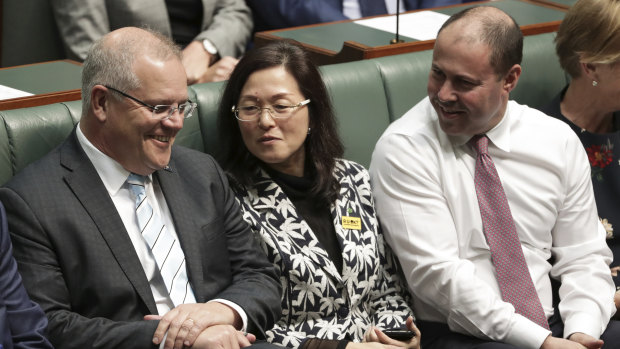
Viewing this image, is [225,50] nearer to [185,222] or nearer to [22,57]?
[22,57]

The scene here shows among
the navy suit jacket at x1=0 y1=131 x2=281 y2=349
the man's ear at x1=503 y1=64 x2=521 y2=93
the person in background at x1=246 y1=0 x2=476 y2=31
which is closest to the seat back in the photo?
the person in background at x1=246 y1=0 x2=476 y2=31

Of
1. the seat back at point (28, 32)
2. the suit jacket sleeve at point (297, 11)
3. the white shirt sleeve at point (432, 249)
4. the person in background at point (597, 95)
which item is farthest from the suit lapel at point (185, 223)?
the suit jacket sleeve at point (297, 11)

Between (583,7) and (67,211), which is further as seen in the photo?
(583,7)

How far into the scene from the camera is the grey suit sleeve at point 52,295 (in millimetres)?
2023

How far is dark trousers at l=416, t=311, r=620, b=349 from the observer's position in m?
2.47

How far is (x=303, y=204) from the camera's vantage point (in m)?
2.55

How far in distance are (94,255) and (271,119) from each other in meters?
0.62

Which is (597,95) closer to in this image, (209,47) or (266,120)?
(266,120)

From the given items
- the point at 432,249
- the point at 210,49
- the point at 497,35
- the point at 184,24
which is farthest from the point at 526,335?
the point at 184,24

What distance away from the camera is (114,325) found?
2061 mm

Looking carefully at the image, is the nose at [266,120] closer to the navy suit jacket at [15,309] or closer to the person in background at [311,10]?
the navy suit jacket at [15,309]

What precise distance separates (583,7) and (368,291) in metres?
1.10

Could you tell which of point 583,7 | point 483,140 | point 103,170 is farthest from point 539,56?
point 103,170

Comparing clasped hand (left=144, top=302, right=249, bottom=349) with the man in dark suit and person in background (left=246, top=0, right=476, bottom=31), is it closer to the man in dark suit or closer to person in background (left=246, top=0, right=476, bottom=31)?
the man in dark suit
